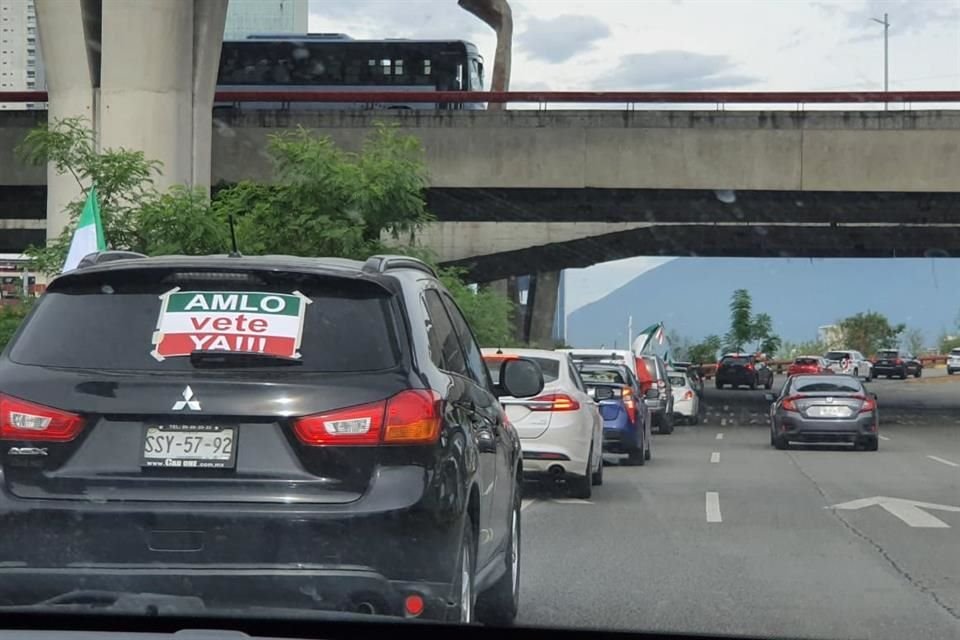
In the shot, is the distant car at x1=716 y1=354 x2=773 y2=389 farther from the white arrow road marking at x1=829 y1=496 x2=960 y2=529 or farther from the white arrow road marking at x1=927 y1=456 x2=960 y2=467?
the white arrow road marking at x1=829 y1=496 x2=960 y2=529

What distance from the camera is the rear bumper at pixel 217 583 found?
5172 mm

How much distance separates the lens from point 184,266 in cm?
571

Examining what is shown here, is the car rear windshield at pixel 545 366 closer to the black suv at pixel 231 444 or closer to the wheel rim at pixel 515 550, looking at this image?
the wheel rim at pixel 515 550

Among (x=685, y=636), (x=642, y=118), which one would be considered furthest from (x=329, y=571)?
(x=642, y=118)

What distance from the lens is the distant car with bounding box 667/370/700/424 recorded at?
36.6 meters

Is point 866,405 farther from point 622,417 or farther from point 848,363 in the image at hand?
point 848,363

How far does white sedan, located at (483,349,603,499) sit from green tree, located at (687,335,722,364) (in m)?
89.0

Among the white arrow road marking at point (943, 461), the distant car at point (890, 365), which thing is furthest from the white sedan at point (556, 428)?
the distant car at point (890, 365)

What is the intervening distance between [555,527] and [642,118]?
63.0 feet

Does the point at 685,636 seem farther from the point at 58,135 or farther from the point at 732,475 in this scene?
the point at 58,135

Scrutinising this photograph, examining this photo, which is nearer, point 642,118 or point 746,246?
point 642,118

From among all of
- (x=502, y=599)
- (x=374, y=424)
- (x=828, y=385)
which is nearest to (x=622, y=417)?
(x=828, y=385)

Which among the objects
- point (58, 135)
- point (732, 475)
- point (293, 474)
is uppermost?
point (58, 135)

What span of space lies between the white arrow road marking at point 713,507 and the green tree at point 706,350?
8824 centimetres
